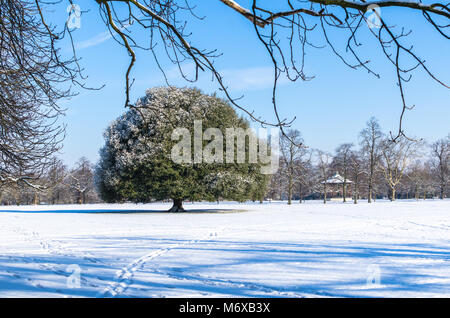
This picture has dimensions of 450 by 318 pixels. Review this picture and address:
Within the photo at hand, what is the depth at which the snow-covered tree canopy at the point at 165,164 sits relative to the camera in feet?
72.0

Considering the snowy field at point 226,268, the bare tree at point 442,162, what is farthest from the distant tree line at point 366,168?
the snowy field at point 226,268

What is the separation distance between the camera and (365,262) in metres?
6.66

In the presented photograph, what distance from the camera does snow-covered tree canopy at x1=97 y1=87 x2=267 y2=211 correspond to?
72.0 feet

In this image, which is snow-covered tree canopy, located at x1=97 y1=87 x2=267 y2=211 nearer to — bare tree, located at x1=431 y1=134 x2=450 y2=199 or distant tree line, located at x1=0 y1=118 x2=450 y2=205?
distant tree line, located at x1=0 y1=118 x2=450 y2=205

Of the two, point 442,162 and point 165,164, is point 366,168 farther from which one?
point 165,164

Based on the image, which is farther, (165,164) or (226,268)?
(165,164)

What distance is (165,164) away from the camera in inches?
850

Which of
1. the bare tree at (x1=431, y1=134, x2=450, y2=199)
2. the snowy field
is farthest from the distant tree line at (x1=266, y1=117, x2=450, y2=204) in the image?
the snowy field

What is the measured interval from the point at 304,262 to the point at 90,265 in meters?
3.44

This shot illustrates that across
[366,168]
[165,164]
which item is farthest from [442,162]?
[165,164]
